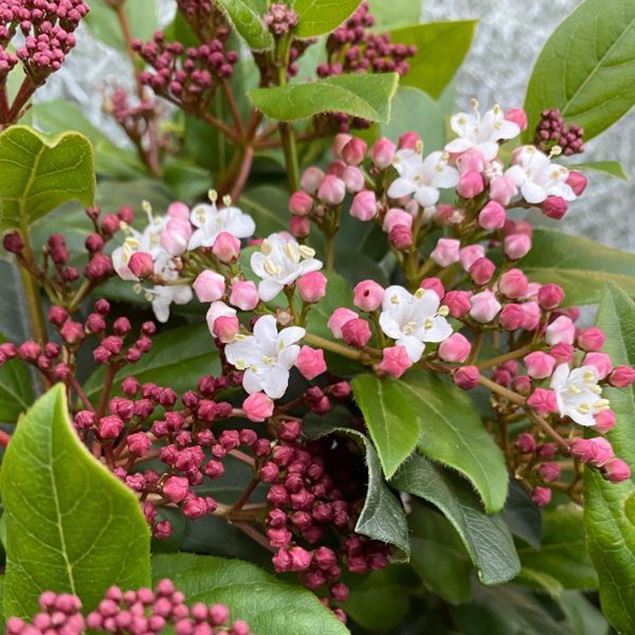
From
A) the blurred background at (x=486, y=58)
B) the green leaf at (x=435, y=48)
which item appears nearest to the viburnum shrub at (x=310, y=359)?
the green leaf at (x=435, y=48)

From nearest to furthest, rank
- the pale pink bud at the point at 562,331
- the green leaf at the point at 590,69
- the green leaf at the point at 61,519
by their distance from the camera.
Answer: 1. the green leaf at the point at 61,519
2. the pale pink bud at the point at 562,331
3. the green leaf at the point at 590,69

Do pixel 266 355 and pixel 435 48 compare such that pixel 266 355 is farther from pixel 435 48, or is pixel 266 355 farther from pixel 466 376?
pixel 435 48

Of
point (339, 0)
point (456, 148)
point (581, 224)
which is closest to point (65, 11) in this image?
point (339, 0)

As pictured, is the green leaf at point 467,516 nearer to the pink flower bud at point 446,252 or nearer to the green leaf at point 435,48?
the pink flower bud at point 446,252

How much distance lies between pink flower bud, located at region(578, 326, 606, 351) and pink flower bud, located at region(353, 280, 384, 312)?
172mm

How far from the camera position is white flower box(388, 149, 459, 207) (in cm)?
80

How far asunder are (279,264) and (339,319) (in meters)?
0.07

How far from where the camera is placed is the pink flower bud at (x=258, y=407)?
0.70 metres

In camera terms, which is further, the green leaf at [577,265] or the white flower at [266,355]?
the green leaf at [577,265]

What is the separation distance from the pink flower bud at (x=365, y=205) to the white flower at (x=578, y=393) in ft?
0.70

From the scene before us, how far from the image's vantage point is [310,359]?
0.70 m

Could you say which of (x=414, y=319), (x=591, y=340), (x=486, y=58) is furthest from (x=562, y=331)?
(x=486, y=58)

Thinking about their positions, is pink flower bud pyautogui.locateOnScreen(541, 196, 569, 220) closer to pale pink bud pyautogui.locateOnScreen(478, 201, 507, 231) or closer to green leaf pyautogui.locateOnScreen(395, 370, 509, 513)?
pale pink bud pyautogui.locateOnScreen(478, 201, 507, 231)

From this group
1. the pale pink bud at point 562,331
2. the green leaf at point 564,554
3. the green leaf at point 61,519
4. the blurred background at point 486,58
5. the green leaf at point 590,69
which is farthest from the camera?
the blurred background at point 486,58
